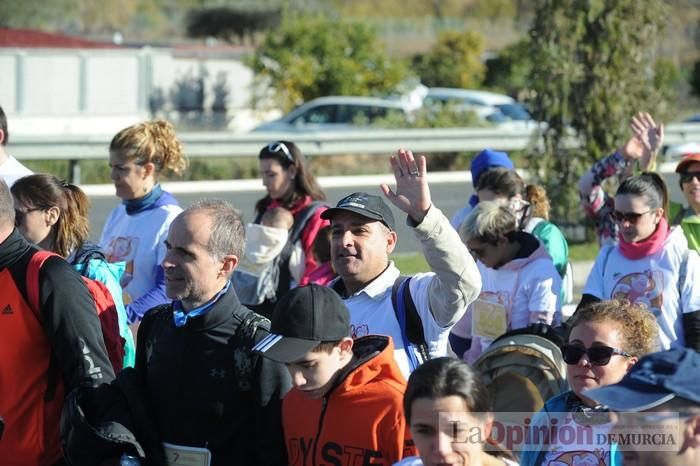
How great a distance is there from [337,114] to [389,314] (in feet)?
72.8

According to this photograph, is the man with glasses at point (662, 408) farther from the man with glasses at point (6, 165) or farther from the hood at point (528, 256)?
the man with glasses at point (6, 165)

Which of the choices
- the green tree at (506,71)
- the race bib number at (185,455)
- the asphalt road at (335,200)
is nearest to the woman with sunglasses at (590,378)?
the race bib number at (185,455)

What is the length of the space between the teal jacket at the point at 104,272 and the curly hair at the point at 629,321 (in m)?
2.07

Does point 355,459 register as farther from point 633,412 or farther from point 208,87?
point 208,87

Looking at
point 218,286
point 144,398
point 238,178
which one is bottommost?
point 238,178

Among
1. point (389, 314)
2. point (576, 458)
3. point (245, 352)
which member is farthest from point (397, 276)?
point (576, 458)

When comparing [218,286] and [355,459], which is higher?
[218,286]

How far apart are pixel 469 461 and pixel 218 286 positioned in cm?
133

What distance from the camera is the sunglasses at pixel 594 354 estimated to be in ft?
14.0

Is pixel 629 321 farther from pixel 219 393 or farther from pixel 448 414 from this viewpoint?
pixel 219 393

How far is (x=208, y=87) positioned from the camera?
41.2 m

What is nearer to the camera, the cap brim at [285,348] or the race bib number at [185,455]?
the cap brim at [285,348]

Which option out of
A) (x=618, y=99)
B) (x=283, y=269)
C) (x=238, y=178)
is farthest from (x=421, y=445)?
(x=238, y=178)

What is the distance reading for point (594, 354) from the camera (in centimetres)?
428
